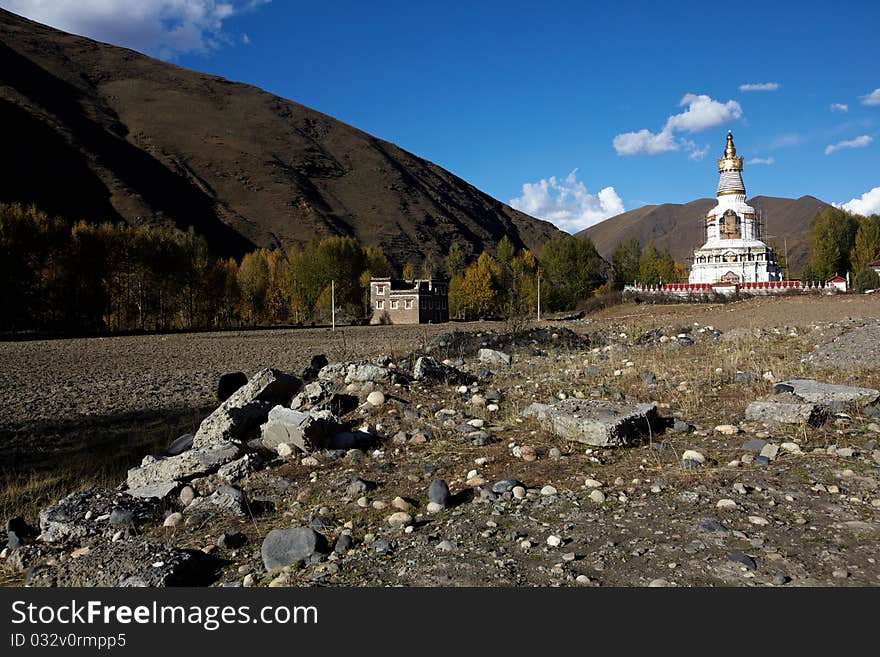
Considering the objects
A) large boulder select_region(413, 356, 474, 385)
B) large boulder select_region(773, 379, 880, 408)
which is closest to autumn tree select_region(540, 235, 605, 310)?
large boulder select_region(413, 356, 474, 385)

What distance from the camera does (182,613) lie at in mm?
3895

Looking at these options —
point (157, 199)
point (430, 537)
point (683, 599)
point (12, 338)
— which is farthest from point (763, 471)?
point (157, 199)

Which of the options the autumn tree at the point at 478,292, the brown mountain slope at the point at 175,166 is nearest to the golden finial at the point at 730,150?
the autumn tree at the point at 478,292

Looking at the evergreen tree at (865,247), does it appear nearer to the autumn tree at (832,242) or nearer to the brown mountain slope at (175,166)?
the autumn tree at (832,242)

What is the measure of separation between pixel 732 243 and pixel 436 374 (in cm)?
6247

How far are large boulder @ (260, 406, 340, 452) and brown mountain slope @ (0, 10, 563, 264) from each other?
118692mm

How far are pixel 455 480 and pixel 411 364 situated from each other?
7.86 m

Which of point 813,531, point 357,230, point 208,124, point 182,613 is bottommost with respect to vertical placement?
point 182,613

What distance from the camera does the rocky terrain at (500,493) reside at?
4.20 m

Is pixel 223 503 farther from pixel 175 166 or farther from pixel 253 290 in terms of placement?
pixel 175 166

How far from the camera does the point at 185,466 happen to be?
7.05 metres

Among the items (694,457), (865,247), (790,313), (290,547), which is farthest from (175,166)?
(694,457)

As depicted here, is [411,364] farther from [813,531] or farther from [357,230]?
[357,230]

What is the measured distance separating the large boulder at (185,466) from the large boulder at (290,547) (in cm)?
261
